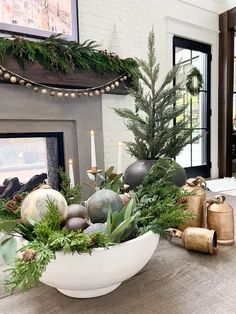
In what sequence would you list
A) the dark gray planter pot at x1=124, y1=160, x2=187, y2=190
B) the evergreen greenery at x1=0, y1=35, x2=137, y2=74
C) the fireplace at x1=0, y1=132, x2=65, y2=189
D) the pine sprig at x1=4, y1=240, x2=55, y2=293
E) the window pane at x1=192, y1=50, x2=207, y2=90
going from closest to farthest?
the pine sprig at x1=4, y1=240, x2=55, y2=293, the dark gray planter pot at x1=124, y1=160, x2=187, y2=190, the evergreen greenery at x1=0, y1=35, x2=137, y2=74, the fireplace at x1=0, y1=132, x2=65, y2=189, the window pane at x1=192, y1=50, x2=207, y2=90

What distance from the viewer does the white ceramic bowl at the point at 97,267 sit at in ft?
1.42

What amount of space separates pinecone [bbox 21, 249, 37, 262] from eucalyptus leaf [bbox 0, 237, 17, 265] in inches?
3.3

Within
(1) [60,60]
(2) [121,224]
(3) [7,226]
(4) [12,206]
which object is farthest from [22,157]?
(2) [121,224]

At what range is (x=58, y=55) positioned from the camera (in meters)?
1.79

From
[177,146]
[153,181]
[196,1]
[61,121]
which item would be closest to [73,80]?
[61,121]

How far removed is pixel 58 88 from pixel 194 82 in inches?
72.5

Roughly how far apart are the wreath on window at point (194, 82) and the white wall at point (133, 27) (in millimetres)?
365

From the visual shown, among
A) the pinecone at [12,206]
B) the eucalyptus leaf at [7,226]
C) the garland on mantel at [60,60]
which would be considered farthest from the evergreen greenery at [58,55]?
the eucalyptus leaf at [7,226]

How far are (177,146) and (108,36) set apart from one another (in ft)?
6.16

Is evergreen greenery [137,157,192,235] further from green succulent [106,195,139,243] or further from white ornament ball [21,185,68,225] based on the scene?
white ornament ball [21,185,68,225]

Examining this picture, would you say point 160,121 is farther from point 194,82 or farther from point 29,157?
point 194,82

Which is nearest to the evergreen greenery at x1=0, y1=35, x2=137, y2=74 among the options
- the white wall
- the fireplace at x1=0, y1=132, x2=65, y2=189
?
the white wall

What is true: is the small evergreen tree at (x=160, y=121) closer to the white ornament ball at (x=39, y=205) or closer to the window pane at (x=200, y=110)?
the white ornament ball at (x=39, y=205)

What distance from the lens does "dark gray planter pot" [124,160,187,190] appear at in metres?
0.89
